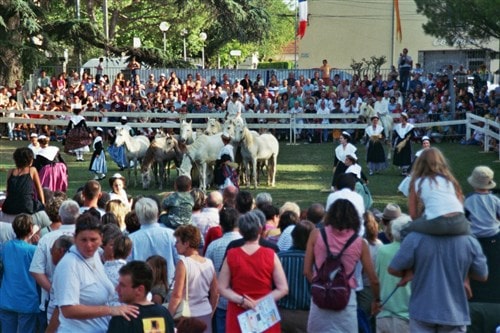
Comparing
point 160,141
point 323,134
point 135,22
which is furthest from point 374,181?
point 135,22

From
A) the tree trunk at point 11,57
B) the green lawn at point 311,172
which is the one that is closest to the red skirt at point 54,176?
the green lawn at point 311,172

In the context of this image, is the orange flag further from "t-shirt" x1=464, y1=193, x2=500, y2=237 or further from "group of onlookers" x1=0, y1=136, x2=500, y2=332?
"t-shirt" x1=464, y1=193, x2=500, y2=237

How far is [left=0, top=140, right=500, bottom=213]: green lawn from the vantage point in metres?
20.4

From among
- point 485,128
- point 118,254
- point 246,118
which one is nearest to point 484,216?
point 118,254

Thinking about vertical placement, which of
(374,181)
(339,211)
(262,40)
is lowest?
(374,181)

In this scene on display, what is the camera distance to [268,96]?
113ft

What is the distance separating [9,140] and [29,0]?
6252mm

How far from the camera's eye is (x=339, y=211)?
6.77m

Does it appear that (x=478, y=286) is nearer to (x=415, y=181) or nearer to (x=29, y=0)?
(x=415, y=181)

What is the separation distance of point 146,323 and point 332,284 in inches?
59.0

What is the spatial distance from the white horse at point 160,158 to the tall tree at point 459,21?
9.28 m

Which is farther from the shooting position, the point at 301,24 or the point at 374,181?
the point at 301,24

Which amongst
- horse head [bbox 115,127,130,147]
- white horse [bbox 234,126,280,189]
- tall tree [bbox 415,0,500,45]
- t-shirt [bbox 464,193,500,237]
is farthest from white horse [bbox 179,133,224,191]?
t-shirt [bbox 464,193,500,237]

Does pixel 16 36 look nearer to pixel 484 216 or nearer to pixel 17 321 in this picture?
pixel 17 321
